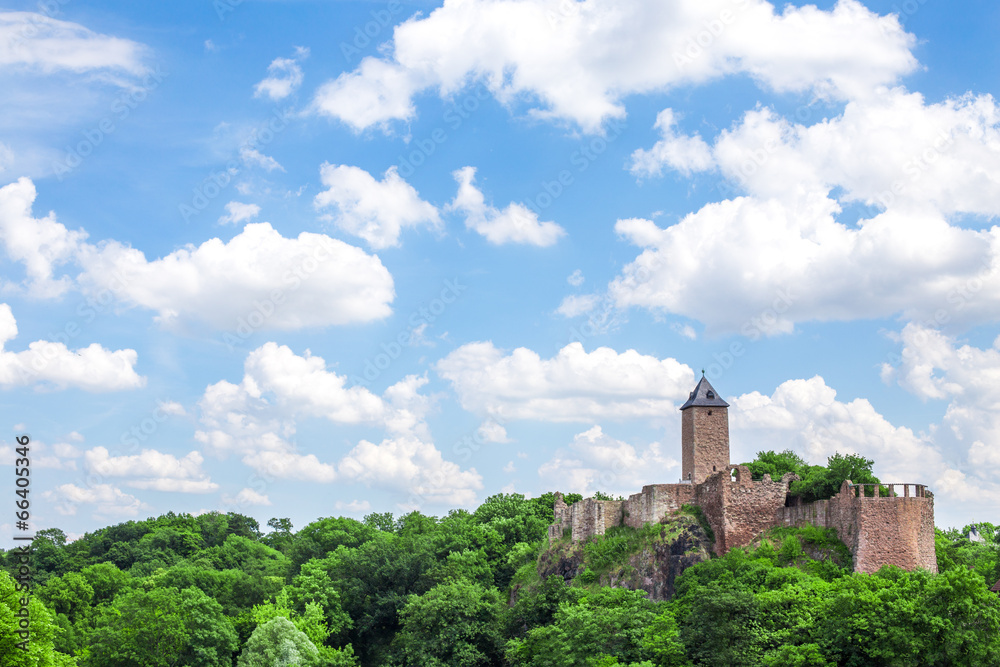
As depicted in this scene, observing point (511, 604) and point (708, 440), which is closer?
point (708, 440)

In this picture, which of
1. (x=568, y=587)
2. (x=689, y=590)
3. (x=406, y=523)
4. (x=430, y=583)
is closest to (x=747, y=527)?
(x=689, y=590)

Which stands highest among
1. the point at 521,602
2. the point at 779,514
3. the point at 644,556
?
the point at 779,514

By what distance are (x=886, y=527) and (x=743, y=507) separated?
8.74 meters

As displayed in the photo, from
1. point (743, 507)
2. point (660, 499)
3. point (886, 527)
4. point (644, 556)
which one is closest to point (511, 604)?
point (644, 556)

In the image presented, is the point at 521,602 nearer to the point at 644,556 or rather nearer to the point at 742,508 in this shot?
the point at 644,556

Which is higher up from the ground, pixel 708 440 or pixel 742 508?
pixel 708 440

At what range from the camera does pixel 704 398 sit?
205 feet

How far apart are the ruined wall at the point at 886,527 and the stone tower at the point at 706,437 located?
1193cm

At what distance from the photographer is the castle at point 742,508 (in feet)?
159

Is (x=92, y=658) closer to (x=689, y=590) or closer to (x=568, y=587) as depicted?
(x=568, y=587)

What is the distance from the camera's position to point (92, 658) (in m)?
64.4

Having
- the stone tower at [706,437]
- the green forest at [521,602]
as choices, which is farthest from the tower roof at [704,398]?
the green forest at [521,602]

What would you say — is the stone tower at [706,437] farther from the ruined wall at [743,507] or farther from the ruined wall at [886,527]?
the ruined wall at [886,527]

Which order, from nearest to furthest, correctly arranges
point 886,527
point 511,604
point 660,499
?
point 886,527, point 660,499, point 511,604
